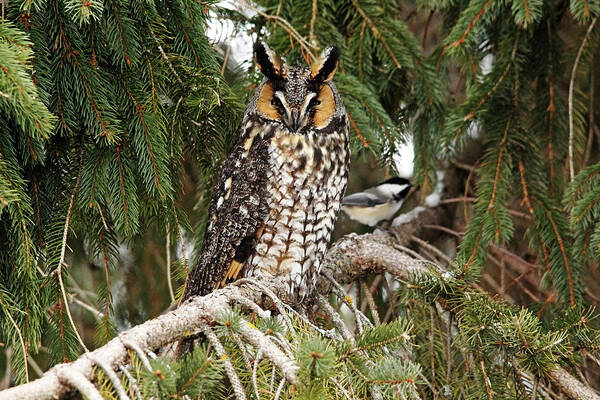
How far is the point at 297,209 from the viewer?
7.68 feet

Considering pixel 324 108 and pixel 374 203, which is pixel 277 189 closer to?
pixel 324 108

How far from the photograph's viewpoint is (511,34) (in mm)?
2793

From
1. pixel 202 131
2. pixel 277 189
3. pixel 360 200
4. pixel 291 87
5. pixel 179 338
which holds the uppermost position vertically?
pixel 291 87

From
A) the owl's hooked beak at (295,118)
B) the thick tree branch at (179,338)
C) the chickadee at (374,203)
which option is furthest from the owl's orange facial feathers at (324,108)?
the chickadee at (374,203)

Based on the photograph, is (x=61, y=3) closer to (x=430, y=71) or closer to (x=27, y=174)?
(x=27, y=174)

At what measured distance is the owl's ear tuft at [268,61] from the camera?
7.52ft

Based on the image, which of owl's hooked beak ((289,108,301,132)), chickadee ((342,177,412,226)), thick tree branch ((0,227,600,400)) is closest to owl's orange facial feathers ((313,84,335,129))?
owl's hooked beak ((289,108,301,132))

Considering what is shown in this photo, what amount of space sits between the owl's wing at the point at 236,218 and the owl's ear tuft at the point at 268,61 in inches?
9.3

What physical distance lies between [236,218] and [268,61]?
0.57 meters

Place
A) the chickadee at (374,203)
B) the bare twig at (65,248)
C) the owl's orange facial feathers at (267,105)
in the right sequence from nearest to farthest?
the bare twig at (65,248)
the owl's orange facial feathers at (267,105)
the chickadee at (374,203)

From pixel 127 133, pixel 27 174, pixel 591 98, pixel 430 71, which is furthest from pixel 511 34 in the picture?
pixel 27 174

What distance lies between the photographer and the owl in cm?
234

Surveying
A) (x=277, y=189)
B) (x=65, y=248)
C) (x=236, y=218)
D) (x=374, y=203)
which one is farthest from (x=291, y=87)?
(x=374, y=203)

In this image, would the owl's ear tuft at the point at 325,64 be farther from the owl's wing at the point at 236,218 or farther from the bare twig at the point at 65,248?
the bare twig at the point at 65,248
